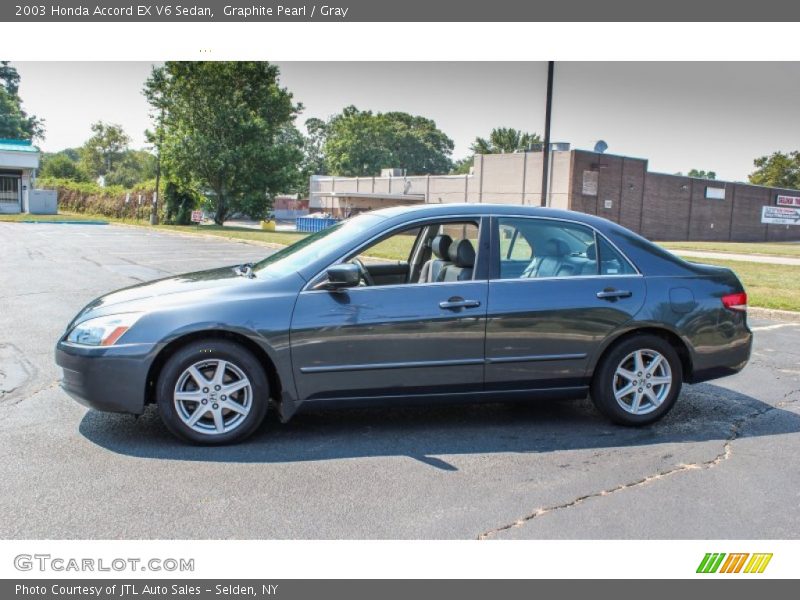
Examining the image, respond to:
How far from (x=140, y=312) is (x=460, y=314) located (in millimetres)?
2088

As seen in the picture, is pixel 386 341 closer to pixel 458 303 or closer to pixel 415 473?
pixel 458 303

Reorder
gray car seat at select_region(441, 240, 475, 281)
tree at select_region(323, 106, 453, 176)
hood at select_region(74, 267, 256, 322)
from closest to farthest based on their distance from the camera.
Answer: hood at select_region(74, 267, 256, 322) → gray car seat at select_region(441, 240, 475, 281) → tree at select_region(323, 106, 453, 176)

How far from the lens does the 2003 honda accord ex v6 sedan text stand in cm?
471

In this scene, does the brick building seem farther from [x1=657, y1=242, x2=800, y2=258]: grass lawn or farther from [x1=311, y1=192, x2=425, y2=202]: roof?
Result: [x1=657, y1=242, x2=800, y2=258]: grass lawn

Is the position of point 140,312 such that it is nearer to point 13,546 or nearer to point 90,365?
point 90,365

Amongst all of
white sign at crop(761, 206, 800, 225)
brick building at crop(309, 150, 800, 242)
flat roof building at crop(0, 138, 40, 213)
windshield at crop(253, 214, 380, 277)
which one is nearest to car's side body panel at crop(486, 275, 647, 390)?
windshield at crop(253, 214, 380, 277)

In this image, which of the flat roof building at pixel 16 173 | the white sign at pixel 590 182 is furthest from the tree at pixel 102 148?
the white sign at pixel 590 182

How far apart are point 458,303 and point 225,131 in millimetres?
42006

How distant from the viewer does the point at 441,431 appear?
17.2ft

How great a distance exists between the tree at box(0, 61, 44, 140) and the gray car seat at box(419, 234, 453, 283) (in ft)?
270

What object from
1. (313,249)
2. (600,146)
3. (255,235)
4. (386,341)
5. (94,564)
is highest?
(600,146)

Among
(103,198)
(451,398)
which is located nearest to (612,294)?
(451,398)

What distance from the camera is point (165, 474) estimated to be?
4.29m

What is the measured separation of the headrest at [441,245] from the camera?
5543mm
